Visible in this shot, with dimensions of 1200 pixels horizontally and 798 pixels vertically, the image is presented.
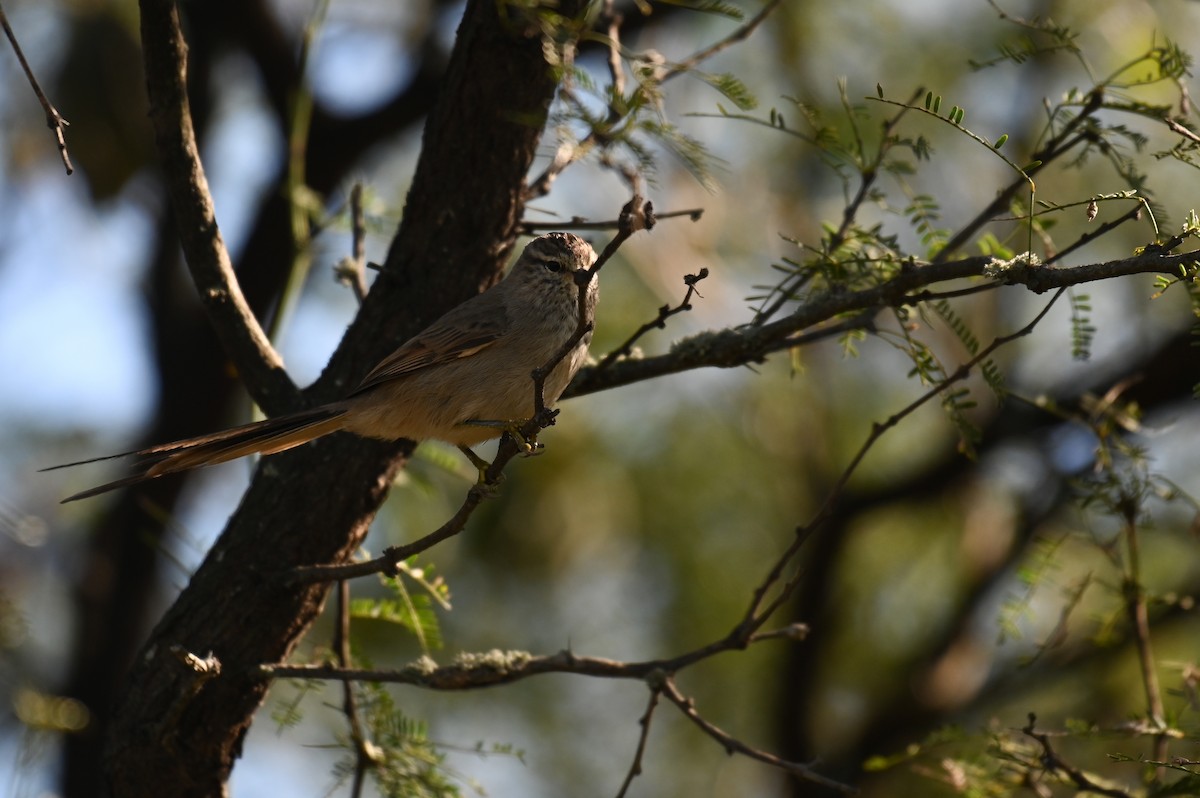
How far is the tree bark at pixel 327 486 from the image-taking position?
11.7ft

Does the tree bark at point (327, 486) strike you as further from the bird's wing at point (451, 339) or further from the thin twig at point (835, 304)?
the thin twig at point (835, 304)

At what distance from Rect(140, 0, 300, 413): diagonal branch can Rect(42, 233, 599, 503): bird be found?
0.25 meters

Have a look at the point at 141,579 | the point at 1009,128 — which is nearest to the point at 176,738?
the point at 141,579

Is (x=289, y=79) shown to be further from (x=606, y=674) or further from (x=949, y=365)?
(x=606, y=674)

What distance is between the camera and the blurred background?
265 inches

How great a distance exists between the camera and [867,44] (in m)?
7.46

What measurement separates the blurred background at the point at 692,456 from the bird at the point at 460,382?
7.83 feet

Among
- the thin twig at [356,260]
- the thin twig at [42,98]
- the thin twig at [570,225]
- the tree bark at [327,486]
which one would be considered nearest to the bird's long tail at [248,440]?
the tree bark at [327,486]

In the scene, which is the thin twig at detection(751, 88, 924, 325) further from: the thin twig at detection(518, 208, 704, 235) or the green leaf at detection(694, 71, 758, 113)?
the green leaf at detection(694, 71, 758, 113)

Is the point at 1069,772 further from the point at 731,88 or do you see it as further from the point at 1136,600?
the point at 731,88

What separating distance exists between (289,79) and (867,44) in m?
3.69

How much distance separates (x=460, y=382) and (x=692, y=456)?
409 cm

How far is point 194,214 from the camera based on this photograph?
361 centimetres

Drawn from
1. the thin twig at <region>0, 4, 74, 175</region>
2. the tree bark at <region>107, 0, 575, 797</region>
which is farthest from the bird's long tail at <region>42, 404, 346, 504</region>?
the thin twig at <region>0, 4, 74, 175</region>
